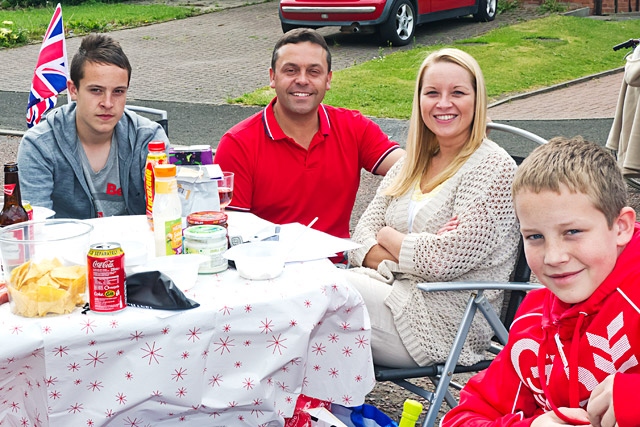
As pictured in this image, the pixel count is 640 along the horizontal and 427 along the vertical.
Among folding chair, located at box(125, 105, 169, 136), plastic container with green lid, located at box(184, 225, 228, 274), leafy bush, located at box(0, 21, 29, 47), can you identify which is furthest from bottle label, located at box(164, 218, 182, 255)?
leafy bush, located at box(0, 21, 29, 47)

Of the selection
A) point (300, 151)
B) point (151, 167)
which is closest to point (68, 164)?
point (151, 167)

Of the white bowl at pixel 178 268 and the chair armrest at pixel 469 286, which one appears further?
the chair armrest at pixel 469 286

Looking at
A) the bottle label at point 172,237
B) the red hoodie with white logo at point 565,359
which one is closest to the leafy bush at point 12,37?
the bottle label at point 172,237

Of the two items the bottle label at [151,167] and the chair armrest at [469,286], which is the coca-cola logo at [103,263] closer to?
the bottle label at [151,167]

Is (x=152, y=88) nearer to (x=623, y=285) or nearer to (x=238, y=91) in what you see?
(x=238, y=91)

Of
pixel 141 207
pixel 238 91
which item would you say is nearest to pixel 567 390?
pixel 141 207

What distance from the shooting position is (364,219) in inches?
147

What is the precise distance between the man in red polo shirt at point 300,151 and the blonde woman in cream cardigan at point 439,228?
0.54m

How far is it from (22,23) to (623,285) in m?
17.4

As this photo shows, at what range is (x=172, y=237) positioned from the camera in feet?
9.14

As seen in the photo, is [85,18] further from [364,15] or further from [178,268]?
[178,268]

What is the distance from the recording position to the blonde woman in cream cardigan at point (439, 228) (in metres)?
3.19

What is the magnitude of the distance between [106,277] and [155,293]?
176mm

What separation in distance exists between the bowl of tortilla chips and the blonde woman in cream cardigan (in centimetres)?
126
